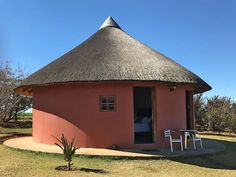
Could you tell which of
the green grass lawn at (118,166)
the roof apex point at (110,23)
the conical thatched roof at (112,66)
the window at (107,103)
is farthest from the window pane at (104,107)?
the roof apex point at (110,23)

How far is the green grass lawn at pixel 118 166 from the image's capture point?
Result: 10055 mm

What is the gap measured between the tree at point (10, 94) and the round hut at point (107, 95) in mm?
12368

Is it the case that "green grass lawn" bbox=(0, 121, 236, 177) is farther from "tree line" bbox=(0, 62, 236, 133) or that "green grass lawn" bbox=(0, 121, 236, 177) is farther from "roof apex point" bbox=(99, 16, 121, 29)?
"tree line" bbox=(0, 62, 236, 133)

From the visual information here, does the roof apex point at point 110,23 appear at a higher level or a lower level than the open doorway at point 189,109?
higher

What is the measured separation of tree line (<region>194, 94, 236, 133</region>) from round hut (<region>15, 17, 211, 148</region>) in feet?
37.2

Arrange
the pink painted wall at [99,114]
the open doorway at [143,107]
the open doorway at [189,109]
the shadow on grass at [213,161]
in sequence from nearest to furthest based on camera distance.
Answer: the shadow on grass at [213,161] → the pink painted wall at [99,114] → the open doorway at [189,109] → the open doorway at [143,107]

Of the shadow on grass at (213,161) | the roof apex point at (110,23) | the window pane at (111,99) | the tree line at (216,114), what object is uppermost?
the roof apex point at (110,23)

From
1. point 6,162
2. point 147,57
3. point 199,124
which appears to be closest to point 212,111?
point 199,124

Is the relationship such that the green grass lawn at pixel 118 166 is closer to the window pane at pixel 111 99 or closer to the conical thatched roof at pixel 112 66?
the window pane at pixel 111 99

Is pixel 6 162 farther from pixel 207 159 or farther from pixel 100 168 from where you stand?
pixel 207 159

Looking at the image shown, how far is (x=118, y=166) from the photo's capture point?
437 inches

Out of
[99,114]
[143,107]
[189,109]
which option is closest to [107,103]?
[99,114]

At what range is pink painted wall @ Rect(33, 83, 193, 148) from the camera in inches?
554

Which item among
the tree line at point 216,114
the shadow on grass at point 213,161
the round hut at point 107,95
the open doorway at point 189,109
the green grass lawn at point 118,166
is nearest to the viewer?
the green grass lawn at point 118,166
